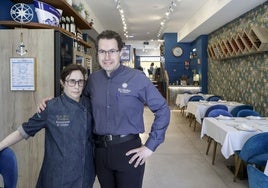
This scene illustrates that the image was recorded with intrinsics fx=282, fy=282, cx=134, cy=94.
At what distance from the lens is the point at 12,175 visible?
70.9 inches

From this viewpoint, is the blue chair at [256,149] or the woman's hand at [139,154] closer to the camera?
the woman's hand at [139,154]

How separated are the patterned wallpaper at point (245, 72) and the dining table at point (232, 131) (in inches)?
74.3

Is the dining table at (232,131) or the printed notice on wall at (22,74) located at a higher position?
the printed notice on wall at (22,74)

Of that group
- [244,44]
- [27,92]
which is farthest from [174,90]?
[27,92]

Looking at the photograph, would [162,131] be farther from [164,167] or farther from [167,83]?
[167,83]

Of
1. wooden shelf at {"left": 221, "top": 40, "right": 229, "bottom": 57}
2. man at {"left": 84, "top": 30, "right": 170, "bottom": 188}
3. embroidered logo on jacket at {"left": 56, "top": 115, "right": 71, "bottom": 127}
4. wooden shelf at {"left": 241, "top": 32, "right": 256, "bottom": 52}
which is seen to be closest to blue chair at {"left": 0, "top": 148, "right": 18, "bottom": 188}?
embroidered logo on jacket at {"left": 56, "top": 115, "right": 71, "bottom": 127}

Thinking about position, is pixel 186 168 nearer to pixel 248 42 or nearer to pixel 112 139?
pixel 112 139

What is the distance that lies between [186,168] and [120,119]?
9.49ft

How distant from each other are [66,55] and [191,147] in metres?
3.43

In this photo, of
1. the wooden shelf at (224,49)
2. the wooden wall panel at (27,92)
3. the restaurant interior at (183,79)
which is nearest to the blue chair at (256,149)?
the restaurant interior at (183,79)

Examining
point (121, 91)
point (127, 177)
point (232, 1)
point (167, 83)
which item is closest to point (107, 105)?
point (121, 91)

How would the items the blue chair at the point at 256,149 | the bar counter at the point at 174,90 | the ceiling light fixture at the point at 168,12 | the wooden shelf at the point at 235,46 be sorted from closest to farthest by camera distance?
the blue chair at the point at 256,149, the wooden shelf at the point at 235,46, the ceiling light fixture at the point at 168,12, the bar counter at the point at 174,90

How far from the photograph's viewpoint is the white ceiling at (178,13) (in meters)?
6.73

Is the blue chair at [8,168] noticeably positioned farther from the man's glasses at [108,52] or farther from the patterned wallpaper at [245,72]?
the patterned wallpaper at [245,72]
